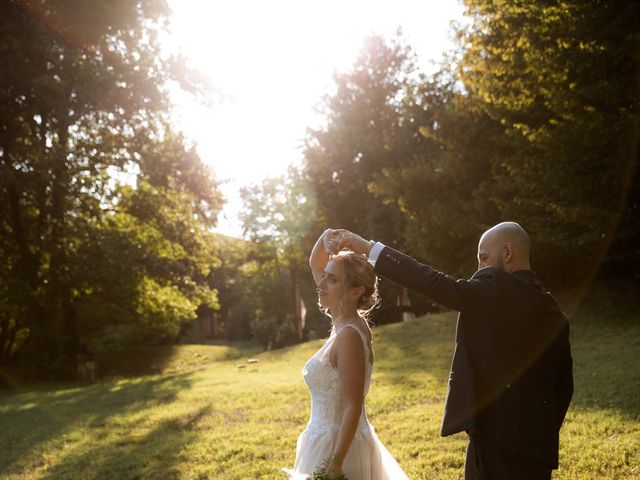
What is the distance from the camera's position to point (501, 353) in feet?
10.1

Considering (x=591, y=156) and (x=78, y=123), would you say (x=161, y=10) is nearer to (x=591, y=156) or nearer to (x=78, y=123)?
(x=78, y=123)

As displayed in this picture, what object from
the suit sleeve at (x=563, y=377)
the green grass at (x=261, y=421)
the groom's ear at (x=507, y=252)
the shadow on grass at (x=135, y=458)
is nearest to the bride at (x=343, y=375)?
the groom's ear at (x=507, y=252)

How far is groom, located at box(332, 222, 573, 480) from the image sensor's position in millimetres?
3055

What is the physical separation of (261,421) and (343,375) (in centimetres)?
782

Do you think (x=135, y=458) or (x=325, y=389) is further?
(x=135, y=458)

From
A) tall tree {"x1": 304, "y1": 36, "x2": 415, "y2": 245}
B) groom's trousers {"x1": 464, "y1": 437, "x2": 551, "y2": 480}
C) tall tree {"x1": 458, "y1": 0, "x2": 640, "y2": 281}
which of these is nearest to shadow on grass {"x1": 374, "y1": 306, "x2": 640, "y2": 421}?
tall tree {"x1": 458, "y1": 0, "x2": 640, "y2": 281}

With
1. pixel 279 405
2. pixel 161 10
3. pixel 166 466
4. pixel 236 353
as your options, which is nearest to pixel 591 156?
pixel 279 405

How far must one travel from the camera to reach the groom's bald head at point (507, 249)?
3205 millimetres

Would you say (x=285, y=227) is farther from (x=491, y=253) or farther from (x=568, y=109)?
(x=491, y=253)

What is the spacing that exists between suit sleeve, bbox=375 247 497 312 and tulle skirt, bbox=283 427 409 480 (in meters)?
1.31

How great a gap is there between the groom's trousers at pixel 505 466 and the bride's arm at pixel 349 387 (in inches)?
27.6

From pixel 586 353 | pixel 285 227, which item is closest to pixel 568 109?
pixel 586 353

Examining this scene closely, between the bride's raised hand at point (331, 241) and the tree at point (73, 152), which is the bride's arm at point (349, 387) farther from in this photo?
the tree at point (73, 152)

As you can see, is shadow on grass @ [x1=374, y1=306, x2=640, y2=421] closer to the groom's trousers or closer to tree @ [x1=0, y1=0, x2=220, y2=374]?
the groom's trousers
